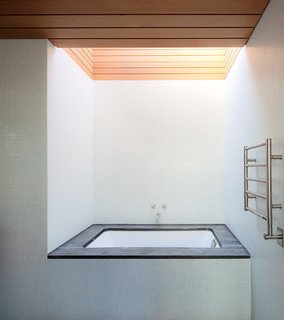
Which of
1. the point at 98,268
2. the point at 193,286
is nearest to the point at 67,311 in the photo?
the point at 98,268

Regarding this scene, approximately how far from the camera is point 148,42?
2.15 m

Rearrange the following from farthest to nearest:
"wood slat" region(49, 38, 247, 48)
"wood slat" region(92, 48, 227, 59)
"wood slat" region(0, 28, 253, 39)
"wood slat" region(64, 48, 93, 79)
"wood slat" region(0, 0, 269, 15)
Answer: "wood slat" region(92, 48, 227, 59) < "wood slat" region(64, 48, 93, 79) < "wood slat" region(49, 38, 247, 48) < "wood slat" region(0, 28, 253, 39) < "wood slat" region(0, 0, 269, 15)

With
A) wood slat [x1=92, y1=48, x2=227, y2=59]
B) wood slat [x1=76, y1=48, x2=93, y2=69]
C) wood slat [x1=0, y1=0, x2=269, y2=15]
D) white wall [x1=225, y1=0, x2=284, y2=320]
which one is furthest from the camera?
wood slat [x1=92, y1=48, x2=227, y2=59]

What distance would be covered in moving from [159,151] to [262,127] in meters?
1.46

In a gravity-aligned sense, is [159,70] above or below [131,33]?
above

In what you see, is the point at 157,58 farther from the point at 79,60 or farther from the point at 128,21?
the point at 128,21

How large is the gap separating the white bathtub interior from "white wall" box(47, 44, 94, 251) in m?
0.35

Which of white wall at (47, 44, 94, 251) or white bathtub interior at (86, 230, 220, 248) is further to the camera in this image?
white bathtub interior at (86, 230, 220, 248)

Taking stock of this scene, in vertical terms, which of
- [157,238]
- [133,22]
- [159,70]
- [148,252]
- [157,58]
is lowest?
[157,238]

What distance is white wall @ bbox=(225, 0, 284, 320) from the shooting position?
1485 millimetres

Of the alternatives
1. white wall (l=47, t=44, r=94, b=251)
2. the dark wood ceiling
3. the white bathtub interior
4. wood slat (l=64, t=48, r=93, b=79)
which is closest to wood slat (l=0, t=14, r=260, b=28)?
the dark wood ceiling

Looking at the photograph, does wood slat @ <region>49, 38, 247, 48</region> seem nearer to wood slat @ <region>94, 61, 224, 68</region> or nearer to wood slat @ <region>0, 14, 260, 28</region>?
wood slat @ <region>0, 14, 260, 28</region>

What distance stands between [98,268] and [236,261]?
106 centimetres

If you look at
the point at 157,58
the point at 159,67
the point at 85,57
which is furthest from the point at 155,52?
the point at 85,57
